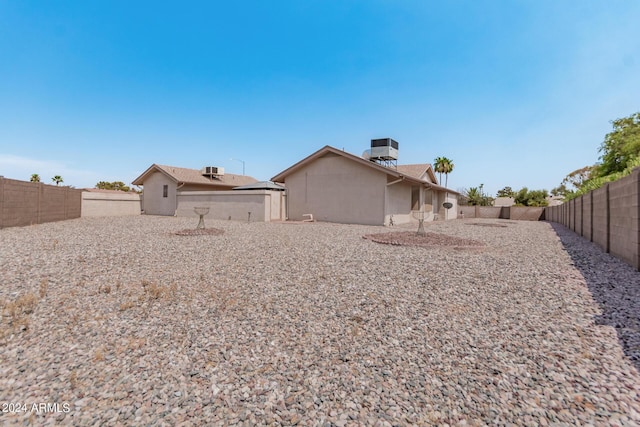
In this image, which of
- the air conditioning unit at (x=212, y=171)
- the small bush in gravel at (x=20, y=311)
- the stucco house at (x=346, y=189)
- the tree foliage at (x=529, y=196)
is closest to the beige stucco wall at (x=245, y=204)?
the stucco house at (x=346, y=189)

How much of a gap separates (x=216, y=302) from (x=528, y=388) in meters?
3.88

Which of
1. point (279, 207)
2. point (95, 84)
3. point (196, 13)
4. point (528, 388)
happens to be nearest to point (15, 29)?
point (95, 84)

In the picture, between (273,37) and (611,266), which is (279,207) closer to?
(273,37)

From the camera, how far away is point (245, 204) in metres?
18.4

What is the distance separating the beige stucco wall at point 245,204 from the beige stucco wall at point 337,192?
113 cm

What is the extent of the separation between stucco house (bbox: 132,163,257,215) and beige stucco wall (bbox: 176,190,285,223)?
291 cm

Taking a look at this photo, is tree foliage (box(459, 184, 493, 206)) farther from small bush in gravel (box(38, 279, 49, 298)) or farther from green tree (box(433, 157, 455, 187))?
small bush in gravel (box(38, 279, 49, 298))

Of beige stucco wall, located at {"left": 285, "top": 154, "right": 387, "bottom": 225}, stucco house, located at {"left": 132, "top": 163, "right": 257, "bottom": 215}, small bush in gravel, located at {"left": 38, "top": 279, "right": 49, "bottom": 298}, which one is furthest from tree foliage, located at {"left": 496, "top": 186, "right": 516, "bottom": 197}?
small bush in gravel, located at {"left": 38, "top": 279, "right": 49, "bottom": 298}

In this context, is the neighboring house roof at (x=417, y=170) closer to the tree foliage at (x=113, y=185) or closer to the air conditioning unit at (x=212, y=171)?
the air conditioning unit at (x=212, y=171)

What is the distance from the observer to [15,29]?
1024 centimetres

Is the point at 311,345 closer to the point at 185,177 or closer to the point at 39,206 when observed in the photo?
the point at 39,206

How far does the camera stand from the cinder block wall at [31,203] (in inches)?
443

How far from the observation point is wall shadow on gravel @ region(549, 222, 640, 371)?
303 centimetres

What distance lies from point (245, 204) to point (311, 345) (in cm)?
1614
